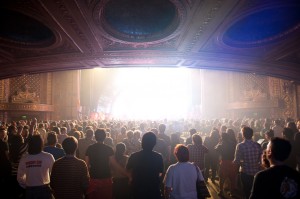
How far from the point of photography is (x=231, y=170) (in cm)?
690

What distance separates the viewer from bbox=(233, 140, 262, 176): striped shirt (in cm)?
531

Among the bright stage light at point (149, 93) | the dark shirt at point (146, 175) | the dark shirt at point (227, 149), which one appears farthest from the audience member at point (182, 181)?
the bright stage light at point (149, 93)

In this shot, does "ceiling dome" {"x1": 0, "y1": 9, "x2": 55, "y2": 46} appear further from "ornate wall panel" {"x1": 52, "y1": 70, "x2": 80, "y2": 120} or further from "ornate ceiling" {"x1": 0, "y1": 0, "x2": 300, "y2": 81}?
"ornate wall panel" {"x1": 52, "y1": 70, "x2": 80, "y2": 120}

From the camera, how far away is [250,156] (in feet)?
17.5

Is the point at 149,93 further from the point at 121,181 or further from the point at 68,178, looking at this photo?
the point at 68,178

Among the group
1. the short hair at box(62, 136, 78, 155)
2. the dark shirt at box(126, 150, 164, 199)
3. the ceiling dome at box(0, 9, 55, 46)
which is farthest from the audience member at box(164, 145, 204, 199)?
the ceiling dome at box(0, 9, 55, 46)

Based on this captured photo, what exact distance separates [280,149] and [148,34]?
8.87 meters

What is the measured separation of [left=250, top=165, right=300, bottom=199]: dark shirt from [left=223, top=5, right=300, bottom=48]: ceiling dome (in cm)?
789

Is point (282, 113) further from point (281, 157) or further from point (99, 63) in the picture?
point (281, 157)

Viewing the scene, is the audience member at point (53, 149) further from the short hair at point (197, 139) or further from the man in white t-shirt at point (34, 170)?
the short hair at point (197, 139)

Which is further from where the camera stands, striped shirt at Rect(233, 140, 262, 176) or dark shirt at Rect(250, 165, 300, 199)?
striped shirt at Rect(233, 140, 262, 176)

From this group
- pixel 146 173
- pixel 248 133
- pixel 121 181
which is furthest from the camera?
pixel 248 133

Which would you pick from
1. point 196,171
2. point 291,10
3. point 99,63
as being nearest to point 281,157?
point 196,171

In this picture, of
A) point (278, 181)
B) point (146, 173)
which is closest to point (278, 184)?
point (278, 181)
